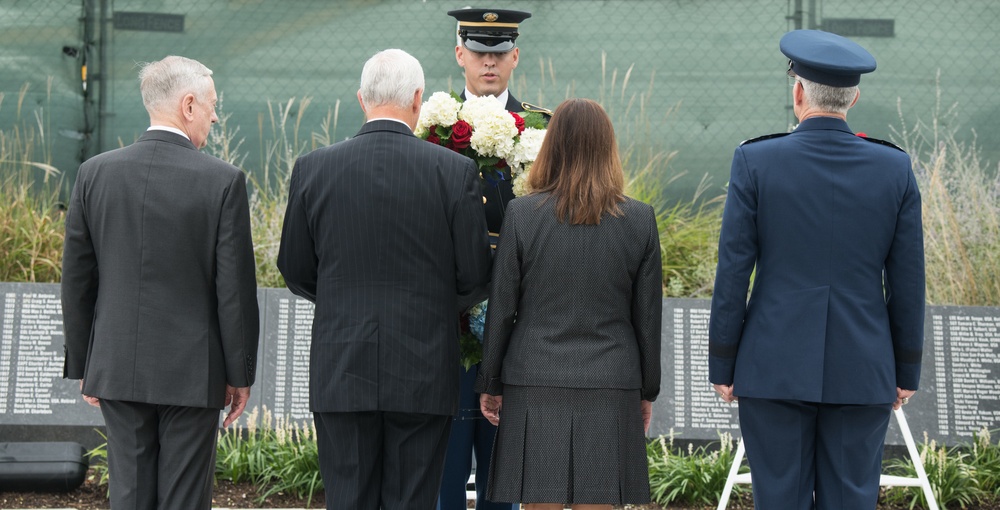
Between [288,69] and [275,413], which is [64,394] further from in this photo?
[288,69]

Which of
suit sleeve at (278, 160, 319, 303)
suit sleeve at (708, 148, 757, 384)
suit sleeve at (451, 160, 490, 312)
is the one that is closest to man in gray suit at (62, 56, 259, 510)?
suit sleeve at (278, 160, 319, 303)

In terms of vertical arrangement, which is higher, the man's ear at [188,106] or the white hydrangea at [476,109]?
the white hydrangea at [476,109]

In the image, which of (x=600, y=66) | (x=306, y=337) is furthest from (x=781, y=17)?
(x=306, y=337)

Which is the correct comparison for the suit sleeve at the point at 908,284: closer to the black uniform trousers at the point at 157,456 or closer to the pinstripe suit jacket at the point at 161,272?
the pinstripe suit jacket at the point at 161,272

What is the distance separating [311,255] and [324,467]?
0.61 m

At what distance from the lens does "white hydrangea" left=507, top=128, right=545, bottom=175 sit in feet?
11.7

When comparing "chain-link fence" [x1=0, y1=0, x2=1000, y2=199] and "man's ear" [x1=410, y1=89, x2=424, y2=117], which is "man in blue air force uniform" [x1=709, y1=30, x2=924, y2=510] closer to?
"man's ear" [x1=410, y1=89, x2=424, y2=117]

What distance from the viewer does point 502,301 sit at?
10.6ft

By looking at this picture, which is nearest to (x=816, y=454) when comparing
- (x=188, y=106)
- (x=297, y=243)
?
(x=297, y=243)

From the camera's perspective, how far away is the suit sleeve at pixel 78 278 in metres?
3.33

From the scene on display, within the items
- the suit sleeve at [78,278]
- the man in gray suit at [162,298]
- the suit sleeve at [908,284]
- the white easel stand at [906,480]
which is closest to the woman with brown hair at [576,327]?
the suit sleeve at [908,284]

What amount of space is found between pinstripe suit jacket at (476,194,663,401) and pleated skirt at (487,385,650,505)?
0.17ft

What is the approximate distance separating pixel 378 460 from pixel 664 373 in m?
2.72

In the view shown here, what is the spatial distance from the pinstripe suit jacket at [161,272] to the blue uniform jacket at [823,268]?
1.43 m
